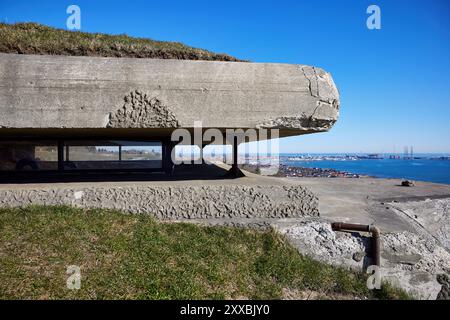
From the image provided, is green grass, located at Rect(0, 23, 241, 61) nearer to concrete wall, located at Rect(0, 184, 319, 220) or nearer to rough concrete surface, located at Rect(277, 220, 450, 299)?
concrete wall, located at Rect(0, 184, 319, 220)

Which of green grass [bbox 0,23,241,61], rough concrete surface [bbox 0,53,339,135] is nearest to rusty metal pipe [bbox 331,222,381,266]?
rough concrete surface [bbox 0,53,339,135]

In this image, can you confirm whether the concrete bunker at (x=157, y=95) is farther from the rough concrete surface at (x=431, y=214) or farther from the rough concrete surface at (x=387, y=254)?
the rough concrete surface at (x=431, y=214)

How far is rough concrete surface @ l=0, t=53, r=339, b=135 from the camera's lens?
4.98 m

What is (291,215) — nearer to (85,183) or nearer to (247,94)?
(247,94)

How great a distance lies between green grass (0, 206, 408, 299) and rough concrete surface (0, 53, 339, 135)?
1.67 metres

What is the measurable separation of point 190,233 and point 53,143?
14.4 feet

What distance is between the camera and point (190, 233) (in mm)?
5168

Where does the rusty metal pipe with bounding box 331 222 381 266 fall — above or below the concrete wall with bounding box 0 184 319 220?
below

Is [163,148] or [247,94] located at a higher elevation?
[247,94]

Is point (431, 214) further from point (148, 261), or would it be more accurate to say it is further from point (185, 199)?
point (148, 261)

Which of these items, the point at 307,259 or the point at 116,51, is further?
the point at 116,51

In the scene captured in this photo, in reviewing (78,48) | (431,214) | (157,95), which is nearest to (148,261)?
(157,95)

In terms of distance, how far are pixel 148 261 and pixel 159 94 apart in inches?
107

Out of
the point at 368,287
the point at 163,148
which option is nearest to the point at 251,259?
the point at 368,287
